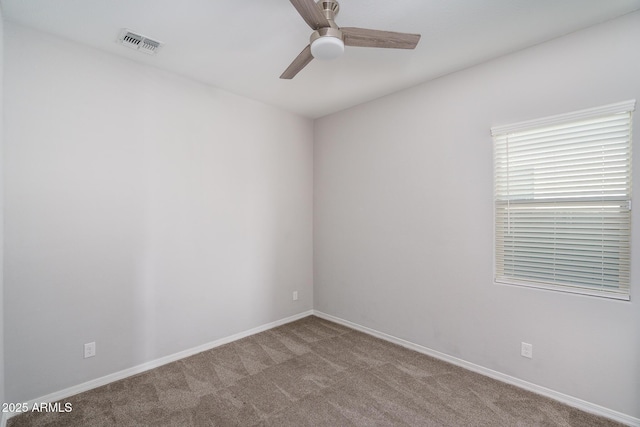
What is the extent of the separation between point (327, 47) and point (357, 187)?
2209 mm

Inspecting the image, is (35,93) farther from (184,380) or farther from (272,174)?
(184,380)

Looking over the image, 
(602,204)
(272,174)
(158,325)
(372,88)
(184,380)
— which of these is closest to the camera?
(602,204)

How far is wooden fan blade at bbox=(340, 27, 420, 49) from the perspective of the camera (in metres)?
1.73

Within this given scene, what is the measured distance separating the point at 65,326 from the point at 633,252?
164 inches

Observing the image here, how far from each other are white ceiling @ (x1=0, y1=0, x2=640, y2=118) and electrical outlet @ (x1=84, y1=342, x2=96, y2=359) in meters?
2.44

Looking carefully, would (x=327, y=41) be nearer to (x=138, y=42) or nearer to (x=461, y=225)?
(x=138, y=42)

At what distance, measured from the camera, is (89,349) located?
2.49 meters

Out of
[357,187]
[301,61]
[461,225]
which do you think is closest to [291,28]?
[301,61]

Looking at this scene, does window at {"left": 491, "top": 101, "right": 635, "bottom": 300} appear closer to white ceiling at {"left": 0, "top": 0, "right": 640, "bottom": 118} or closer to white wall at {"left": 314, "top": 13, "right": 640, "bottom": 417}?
white wall at {"left": 314, "top": 13, "right": 640, "bottom": 417}

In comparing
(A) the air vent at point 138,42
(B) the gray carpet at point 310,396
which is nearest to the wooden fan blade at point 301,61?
(A) the air vent at point 138,42

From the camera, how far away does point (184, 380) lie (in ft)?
8.61

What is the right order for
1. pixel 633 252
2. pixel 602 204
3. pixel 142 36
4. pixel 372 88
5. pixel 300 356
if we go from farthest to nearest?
pixel 372 88, pixel 300 356, pixel 142 36, pixel 602 204, pixel 633 252

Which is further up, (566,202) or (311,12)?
(311,12)

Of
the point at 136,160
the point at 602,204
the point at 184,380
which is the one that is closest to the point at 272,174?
the point at 136,160
